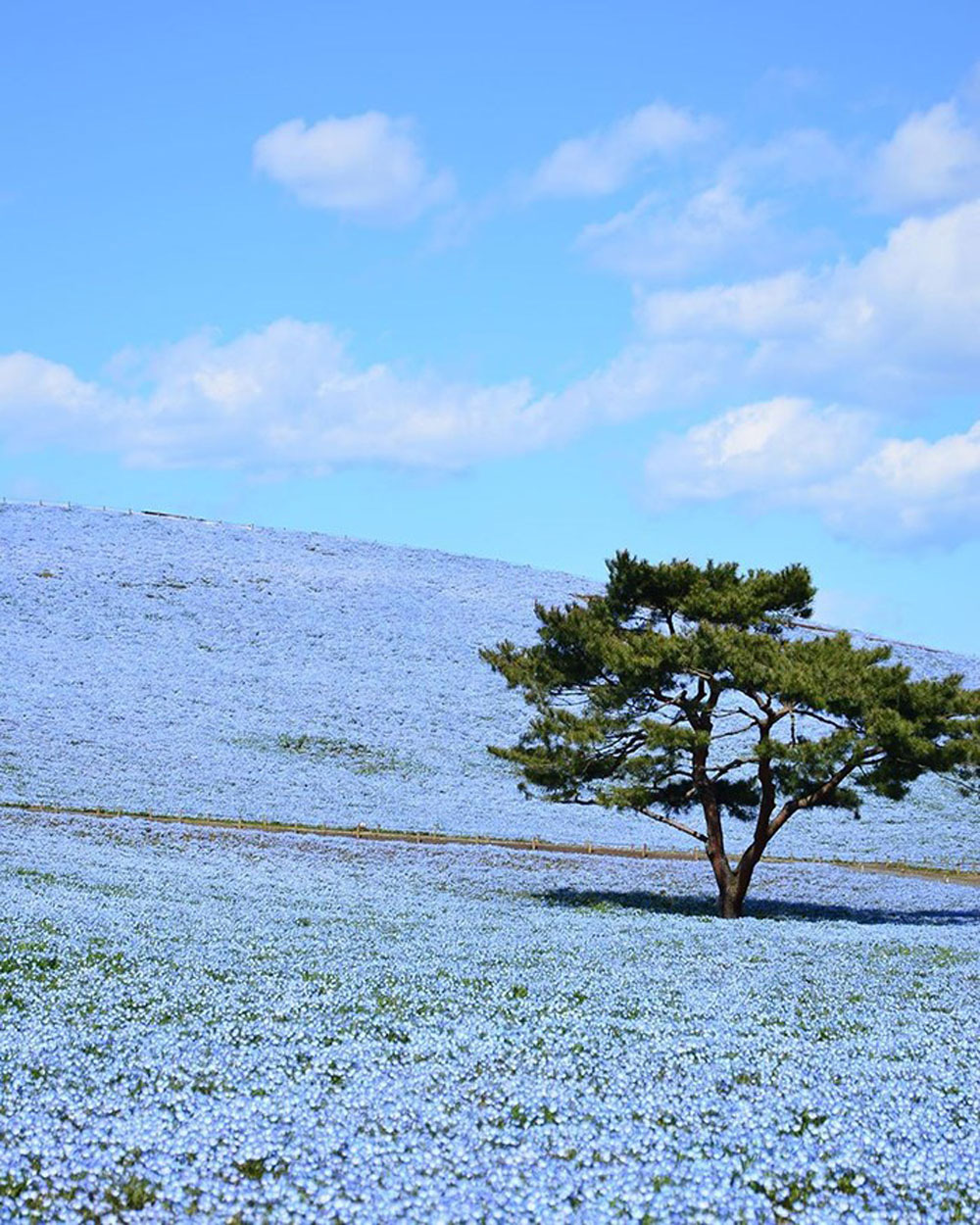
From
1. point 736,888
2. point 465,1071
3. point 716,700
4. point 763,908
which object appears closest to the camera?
point 465,1071

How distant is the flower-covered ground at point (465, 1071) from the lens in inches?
292

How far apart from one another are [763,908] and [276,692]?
89.3 feet

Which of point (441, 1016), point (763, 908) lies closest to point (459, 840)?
point (763, 908)

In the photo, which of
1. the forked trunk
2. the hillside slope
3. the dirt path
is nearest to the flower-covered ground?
the forked trunk

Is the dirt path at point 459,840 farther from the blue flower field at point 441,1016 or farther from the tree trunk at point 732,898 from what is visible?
the tree trunk at point 732,898

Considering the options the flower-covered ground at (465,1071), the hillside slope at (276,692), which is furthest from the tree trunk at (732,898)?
the hillside slope at (276,692)

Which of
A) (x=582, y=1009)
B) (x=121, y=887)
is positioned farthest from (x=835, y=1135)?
(x=121, y=887)

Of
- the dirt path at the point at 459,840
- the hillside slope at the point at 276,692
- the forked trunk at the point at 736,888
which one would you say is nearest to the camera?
the forked trunk at the point at 736,888

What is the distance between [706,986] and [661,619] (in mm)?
15994

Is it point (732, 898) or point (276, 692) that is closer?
point (732, 898)

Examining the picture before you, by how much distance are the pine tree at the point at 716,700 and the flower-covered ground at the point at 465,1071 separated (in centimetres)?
631

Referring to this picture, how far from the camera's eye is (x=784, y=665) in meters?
26.0

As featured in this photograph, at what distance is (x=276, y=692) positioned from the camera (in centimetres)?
5138

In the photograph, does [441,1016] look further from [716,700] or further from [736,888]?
[716,700]
